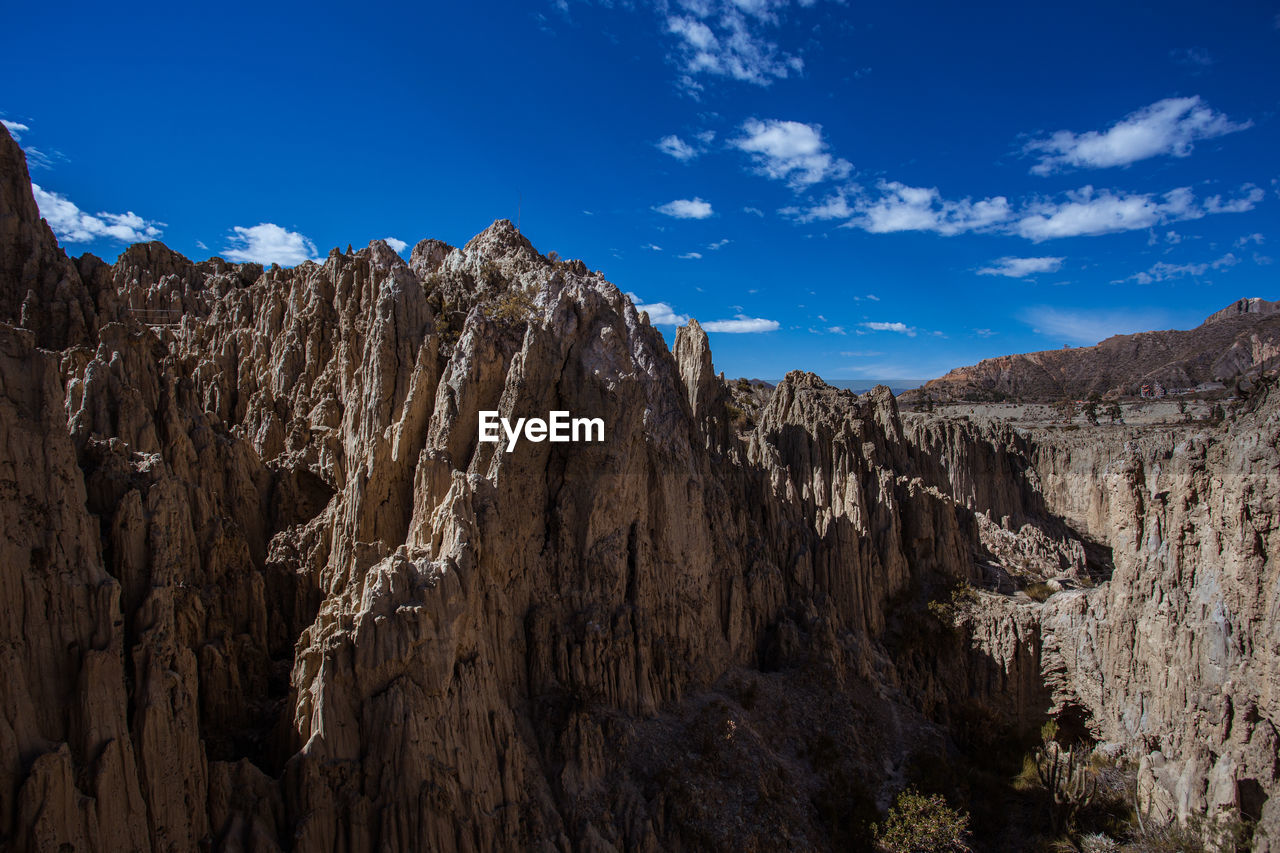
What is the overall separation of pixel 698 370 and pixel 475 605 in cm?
3330

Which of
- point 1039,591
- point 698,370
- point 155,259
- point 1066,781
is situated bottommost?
point 1066,781

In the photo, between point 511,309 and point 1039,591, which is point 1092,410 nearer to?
point 1039,591

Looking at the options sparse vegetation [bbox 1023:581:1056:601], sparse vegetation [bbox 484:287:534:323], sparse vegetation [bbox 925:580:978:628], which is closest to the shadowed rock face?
sparse vegetation [bbox 484:287:534:323]

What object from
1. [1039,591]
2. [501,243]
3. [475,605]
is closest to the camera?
[475,605]

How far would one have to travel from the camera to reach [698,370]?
55.5 m

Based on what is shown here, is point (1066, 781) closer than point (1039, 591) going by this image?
Yes

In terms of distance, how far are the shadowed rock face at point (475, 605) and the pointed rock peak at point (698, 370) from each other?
35.5 ft

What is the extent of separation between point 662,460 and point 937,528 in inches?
1017

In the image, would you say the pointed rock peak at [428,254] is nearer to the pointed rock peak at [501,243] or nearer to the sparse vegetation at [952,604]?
the pointed rock peak at [501,243]

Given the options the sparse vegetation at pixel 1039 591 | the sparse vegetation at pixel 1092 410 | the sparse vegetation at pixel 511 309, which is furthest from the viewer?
the sparse vegetation at pixel 1092 410

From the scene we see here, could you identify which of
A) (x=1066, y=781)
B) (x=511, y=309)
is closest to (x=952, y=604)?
(x=1066, y=781)

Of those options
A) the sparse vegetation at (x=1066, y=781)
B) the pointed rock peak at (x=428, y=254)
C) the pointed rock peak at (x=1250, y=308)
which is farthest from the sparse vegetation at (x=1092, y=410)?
the pointed rock peak at (x=428, y=254)

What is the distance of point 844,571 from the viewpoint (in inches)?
1721

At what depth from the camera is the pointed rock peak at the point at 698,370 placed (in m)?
54.7
